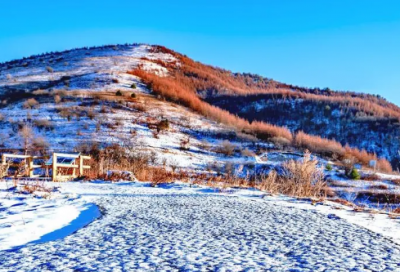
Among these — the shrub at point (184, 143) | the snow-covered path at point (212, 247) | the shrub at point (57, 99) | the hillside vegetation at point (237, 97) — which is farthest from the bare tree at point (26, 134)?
the snow-covered path at point (212, 247)

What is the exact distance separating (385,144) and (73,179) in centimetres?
2990

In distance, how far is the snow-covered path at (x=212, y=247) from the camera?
2.30 m

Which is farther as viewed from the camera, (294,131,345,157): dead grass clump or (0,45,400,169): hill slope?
(294,131,345,157): dead grass clump

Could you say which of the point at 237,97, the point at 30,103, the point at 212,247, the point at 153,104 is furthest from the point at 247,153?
the point at 237,97

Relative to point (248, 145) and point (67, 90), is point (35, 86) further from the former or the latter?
point (248, 145)

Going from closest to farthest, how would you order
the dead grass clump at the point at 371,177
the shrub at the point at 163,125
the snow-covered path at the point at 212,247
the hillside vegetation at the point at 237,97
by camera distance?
the snow-covered path at the point at 212,247
the dead grass clump at the point at 371,177
the shrub at the point at 163,125
the hillside vegetation at the point at 237,97

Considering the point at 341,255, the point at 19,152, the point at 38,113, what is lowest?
the point at 341,255

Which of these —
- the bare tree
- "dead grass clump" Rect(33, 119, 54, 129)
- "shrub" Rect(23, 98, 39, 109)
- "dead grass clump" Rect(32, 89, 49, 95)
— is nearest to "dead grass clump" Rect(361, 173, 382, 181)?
the bare tree

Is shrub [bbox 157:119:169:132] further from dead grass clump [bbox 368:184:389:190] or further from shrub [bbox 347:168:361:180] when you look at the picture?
dead grass clump [bbox 368:184:389:190]

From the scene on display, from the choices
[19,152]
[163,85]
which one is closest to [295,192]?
[19,152]

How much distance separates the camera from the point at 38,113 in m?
25.5

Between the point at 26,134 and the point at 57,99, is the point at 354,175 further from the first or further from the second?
the point at 57,99

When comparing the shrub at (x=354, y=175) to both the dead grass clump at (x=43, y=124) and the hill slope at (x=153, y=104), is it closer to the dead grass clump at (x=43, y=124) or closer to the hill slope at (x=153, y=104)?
the hill slope at (x=153, y=104)

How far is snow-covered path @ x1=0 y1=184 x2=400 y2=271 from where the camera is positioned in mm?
2305
